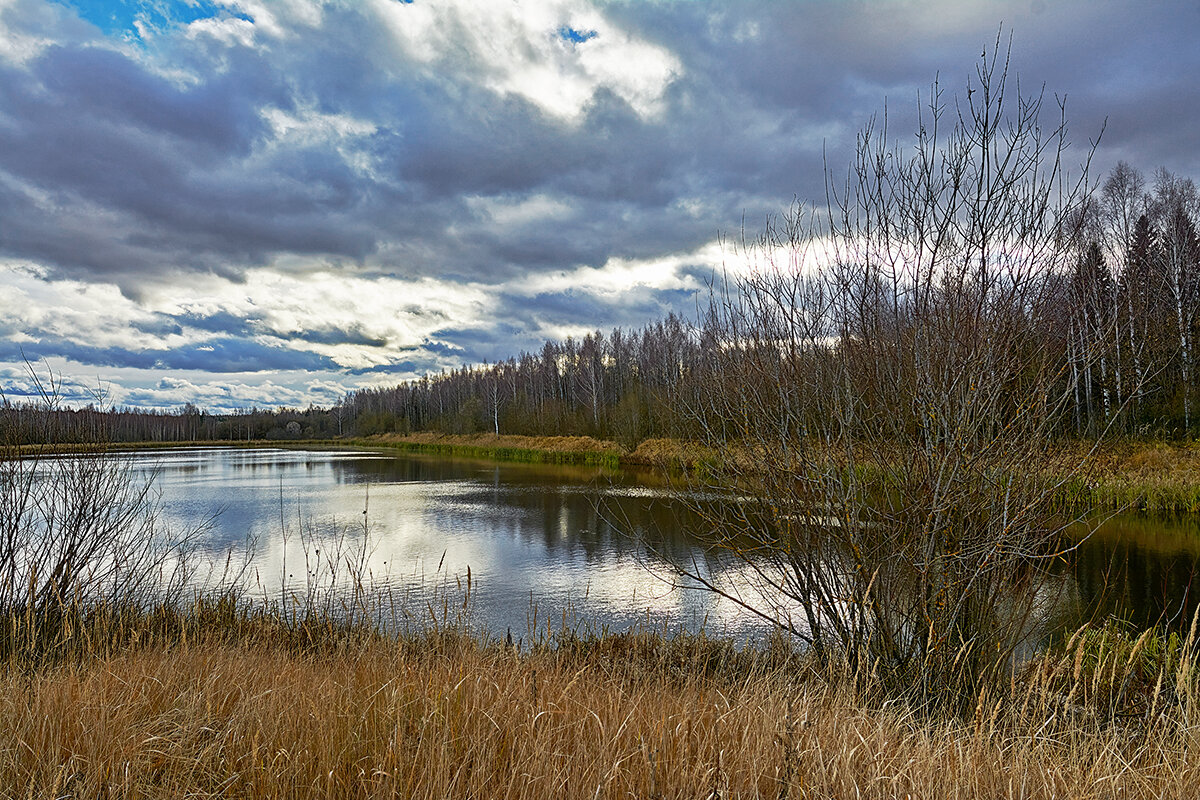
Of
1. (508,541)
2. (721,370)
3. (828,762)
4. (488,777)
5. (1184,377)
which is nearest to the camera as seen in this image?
(488,777)

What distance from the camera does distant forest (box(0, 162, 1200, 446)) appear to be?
490 cm

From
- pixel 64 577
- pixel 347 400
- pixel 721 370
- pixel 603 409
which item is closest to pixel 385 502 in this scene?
pixel 64 577

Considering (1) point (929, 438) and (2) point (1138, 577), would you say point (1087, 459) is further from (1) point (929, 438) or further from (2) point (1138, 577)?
(2) point (1138, 577)

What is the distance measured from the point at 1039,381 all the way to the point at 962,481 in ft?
2.87

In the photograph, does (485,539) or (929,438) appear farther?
(485,539)

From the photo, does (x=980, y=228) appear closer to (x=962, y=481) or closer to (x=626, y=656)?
(x=962, y=481)

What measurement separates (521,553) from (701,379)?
8.89 meters

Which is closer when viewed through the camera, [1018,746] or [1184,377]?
[1018,746]

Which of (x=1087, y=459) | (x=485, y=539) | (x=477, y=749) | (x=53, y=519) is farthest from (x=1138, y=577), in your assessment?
(x=53, y=519)

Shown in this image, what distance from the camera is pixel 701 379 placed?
232 inches

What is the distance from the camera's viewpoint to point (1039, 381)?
4.34 m

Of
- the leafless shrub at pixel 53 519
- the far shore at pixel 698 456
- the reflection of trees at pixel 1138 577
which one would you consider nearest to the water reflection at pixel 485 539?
the leafless shrub at pixel 53 519

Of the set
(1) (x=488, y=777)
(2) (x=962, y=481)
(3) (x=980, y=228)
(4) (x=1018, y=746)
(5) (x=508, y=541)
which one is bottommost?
(5) (x=508, y=541)

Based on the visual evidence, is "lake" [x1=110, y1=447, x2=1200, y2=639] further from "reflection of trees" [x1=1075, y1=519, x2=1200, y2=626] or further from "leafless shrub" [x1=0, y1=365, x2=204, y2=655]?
"leafless shrub" [x1=0, y1=365, x2=204, y2=655]
